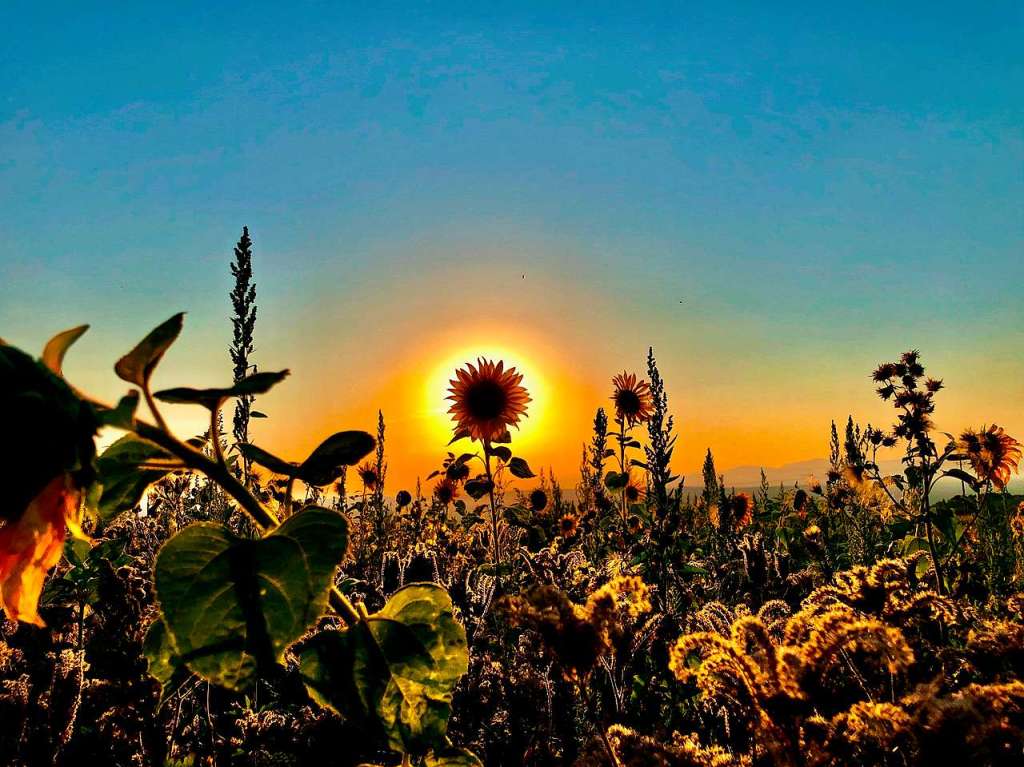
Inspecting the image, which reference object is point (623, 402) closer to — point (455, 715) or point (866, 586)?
point (455, 715)

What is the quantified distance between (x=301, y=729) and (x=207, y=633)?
153 cm

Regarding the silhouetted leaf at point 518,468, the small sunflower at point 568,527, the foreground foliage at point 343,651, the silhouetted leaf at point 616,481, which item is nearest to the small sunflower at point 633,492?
the small sunflower at point 568,527

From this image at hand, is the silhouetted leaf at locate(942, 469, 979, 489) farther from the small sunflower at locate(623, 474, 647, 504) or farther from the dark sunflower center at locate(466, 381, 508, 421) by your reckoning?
the small sunflower at locate(623, 474, 647, 504)

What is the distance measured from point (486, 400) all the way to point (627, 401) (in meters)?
2.69

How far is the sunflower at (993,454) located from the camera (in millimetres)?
5984

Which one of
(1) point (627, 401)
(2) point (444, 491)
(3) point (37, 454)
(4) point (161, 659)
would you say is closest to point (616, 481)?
(1) point (627, 401)

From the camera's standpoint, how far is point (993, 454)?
6.22 m

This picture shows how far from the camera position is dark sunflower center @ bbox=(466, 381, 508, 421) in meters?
5.27

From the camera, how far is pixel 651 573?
4.43 meters

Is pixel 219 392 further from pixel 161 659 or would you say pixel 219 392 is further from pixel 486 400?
pixel 486 400

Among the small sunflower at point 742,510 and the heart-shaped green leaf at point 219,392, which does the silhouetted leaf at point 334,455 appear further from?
the small sunflower at point 742,510

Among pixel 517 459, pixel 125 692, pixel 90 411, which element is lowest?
pixel 125 692

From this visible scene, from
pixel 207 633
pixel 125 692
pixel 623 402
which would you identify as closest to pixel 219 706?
pixel 125 692

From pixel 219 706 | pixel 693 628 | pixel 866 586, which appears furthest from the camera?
pixel 693 628
